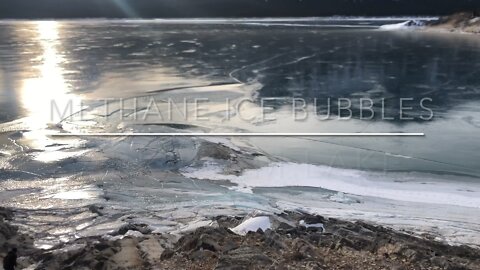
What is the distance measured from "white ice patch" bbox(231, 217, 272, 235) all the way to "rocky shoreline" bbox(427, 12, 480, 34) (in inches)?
1263

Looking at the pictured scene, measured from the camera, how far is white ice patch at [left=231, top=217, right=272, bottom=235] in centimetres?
586

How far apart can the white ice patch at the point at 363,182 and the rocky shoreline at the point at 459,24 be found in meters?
29.4

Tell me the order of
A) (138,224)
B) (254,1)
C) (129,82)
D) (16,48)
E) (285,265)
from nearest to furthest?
(285,265), (138,224), (129,82), (16,48), (254,1)

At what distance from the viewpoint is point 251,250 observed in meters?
5.05

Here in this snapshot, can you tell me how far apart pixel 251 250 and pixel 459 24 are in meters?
38.1

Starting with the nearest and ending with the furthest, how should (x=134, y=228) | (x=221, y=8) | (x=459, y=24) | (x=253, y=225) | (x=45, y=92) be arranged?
(x=253, y=225) → (x=134, y=228) → (x=45, y=92) → (x=459, y=24) → (x=221, y=8)

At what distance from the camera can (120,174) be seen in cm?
827

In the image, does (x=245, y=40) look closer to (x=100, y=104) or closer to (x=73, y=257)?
(x=100, y=104)

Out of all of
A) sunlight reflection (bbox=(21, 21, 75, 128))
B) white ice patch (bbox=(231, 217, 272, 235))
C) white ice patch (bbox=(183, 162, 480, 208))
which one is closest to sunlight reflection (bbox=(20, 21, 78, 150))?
sunlight reflection (bbox=(21, 21, 75, 128))

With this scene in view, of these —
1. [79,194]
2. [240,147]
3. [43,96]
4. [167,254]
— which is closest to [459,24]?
[43,96]

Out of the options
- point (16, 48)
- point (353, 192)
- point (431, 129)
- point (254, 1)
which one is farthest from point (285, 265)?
point (254, 1)

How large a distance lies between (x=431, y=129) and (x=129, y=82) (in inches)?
336

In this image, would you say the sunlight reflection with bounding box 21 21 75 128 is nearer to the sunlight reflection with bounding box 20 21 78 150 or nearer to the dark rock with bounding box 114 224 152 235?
the sunlight reflection with bounding box 20 21 78 150

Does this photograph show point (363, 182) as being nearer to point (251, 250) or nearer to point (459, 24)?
point (251, 250)
